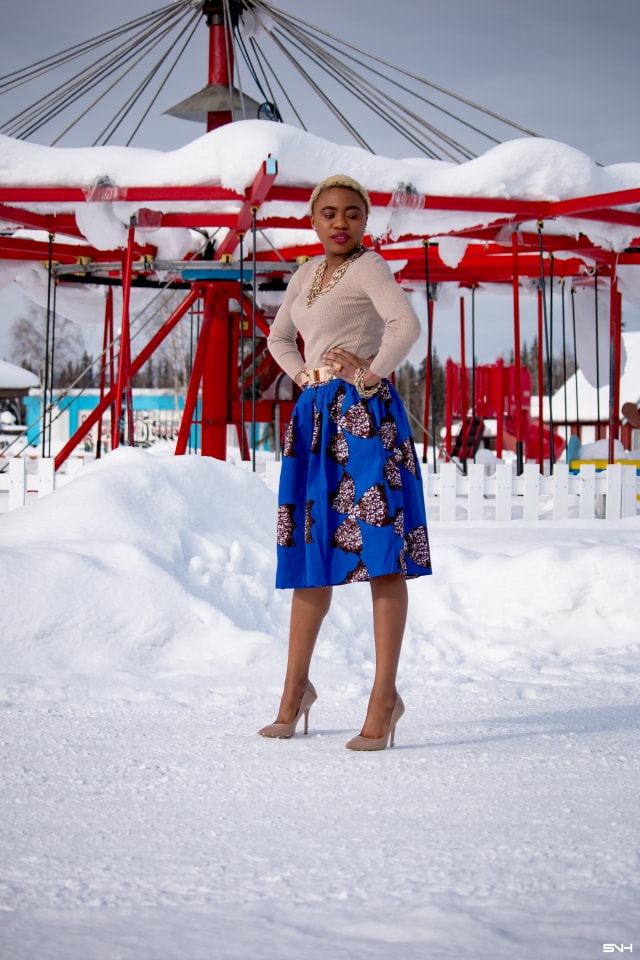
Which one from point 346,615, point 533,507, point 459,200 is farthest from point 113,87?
point 346,615

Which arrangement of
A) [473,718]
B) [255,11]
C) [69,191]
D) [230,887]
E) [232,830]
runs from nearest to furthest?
[230,887], [232,830], [473,718], [69,191], [255,11]

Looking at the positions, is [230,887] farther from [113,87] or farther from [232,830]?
[113,87]

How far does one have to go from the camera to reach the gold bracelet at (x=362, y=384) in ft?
8.80

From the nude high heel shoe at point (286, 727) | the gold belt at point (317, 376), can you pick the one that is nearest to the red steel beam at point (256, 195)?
the gold belt at point (317, 376)

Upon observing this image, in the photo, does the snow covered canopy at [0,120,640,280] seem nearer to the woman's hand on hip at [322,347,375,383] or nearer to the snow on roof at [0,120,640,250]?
the snow on roof at [0,120,640,250]

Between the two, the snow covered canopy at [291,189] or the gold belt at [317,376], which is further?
the snow covered canopy at [291,189]

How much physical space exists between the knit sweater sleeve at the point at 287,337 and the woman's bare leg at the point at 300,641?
1.96 feet

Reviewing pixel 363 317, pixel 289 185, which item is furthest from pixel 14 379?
pixel 363 317

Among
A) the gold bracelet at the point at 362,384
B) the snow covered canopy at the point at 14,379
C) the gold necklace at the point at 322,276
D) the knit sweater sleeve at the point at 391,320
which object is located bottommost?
the gold bracelet at the point at 362,384

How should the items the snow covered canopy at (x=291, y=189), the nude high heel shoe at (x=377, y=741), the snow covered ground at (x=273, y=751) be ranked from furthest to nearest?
the snow covered canopy at (x=291, y=189) → the nude high heel shoe at (x=377, y=741) → the snow covered ground at (x=273, y=751)

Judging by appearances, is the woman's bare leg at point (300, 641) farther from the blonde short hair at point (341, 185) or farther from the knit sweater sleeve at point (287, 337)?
the blonde short hair at point (341, 185)

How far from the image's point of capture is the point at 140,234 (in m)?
10.5

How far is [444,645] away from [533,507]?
4.53m

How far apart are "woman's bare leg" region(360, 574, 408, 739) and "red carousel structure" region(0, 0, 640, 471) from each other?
16.8 feet
